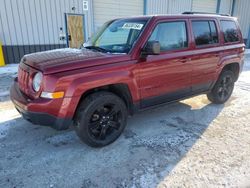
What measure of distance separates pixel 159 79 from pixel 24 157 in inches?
A: 92.9

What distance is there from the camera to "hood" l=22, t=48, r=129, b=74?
9.29 ft

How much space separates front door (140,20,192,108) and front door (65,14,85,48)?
25.9 feet

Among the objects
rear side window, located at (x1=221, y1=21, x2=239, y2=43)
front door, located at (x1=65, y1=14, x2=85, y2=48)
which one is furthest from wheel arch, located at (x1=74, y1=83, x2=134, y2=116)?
front door, located at (x1=65, y1=14, x2=85, y2=48)

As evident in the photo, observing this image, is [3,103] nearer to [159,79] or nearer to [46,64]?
[46,64]

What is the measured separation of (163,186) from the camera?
8.38 ft

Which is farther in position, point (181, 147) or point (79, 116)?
point (181, 147)

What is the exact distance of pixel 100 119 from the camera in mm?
3301

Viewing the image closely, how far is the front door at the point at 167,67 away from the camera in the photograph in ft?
11.6

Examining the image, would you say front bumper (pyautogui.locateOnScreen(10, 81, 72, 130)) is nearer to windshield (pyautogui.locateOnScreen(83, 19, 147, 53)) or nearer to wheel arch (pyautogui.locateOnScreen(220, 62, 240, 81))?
windshield (pyautogui.locateOnScreen(83, 19, 147, 53))

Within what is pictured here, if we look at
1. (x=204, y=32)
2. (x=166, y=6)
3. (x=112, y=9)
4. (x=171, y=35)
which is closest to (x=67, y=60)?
(x=171, y=35)

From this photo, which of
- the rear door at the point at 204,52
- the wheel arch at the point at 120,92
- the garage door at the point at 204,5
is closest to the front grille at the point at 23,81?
the wheel arch at the point at 120,92

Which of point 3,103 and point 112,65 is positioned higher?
point 112,65

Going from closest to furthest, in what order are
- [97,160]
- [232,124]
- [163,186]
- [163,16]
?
[163,186] < [97,160] < [163,16] < [232,124]

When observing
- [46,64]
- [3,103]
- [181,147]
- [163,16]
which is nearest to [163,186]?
[181,147]
